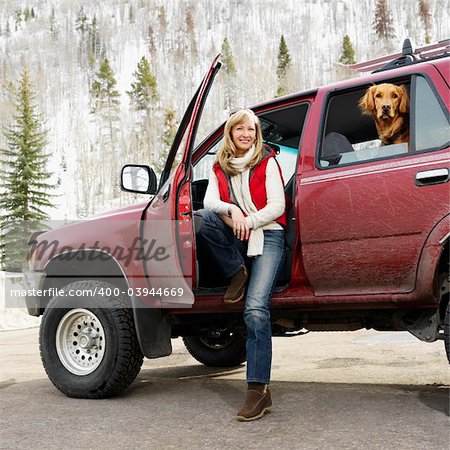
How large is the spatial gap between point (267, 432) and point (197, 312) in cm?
126

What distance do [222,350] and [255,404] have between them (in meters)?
2.39

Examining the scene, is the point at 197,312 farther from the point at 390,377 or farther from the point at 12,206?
the point at 12,206

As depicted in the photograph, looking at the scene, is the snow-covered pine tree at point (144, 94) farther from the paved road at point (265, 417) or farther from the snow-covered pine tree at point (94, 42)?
the paved road at point (265, 417)

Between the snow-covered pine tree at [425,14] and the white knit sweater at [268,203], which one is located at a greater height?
the snow-covered pine tree at [425,14]

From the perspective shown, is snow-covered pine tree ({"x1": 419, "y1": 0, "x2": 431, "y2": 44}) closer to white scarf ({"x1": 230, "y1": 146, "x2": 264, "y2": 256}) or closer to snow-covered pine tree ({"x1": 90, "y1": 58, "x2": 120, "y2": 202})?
snow-covered pine tree ({"x1": 90, "y1": 58, "x2": 120, "y2": 202})

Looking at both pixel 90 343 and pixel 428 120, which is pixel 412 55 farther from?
pixel 90 343

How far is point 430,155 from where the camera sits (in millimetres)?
3604

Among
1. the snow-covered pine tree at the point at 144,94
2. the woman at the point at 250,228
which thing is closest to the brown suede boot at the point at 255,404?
the woman at the point at 250,228

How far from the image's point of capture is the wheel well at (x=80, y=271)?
4762mm

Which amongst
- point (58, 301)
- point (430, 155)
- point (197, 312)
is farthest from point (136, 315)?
point (430, 155)

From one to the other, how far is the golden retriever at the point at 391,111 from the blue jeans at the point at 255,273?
91 centimetres

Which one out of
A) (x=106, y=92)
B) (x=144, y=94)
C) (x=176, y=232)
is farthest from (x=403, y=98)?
(x=106, y=92)

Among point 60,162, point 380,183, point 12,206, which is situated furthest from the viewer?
point 60,162

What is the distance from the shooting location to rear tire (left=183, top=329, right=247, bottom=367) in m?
6.09
